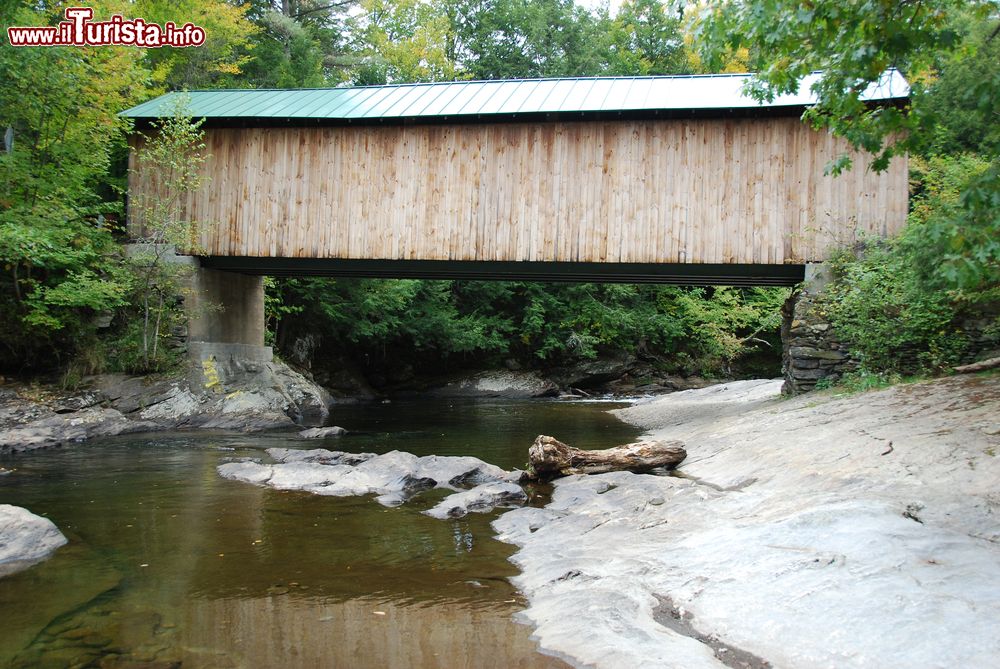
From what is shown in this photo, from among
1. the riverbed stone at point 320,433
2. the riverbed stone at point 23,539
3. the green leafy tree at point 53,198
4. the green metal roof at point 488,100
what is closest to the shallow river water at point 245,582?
the riverbed stone at point 23,539

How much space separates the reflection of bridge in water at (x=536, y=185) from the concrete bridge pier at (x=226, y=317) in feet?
0.58

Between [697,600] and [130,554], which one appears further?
[130,554]

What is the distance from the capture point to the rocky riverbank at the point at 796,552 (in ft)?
10.1

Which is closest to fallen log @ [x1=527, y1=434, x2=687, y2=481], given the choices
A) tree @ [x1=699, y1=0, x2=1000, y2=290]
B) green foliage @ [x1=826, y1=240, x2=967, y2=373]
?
tree @ [x1=699, y1=0, x2=1000, y2=290]

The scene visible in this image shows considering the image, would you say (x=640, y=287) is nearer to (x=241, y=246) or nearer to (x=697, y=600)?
(x=241, y=246)

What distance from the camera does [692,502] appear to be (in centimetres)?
590

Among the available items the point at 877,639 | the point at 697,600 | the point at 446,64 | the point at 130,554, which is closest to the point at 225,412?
the point at 130,554

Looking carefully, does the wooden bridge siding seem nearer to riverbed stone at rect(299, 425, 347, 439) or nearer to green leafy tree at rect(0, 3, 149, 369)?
green leafy tree at rect(0, 3, 149, 369)

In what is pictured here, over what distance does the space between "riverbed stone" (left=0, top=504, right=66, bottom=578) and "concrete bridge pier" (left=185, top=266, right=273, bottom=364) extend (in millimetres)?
9009

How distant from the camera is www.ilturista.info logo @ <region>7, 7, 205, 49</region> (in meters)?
12.1

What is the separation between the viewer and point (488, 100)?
45.3ft

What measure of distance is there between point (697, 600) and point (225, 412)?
11.4m

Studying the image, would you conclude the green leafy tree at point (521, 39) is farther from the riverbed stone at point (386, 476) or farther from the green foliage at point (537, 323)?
the riverbed stone at point (386, 476)

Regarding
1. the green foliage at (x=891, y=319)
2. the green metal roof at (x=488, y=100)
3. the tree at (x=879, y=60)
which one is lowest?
the green foliage at (x=891, y=319)
